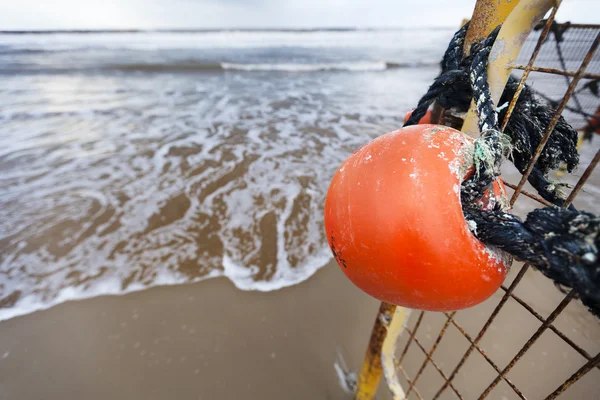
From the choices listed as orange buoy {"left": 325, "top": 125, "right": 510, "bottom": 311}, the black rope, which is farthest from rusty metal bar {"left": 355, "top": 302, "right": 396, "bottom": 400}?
the black rope

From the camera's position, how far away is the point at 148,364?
217 centimetres

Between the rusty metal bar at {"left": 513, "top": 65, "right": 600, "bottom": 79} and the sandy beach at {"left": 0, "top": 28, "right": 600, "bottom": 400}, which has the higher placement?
the rusty metal bar at {"left": 513, "top": 65, "right": 600, "bottom": 79}

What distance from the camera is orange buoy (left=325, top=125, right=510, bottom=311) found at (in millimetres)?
728

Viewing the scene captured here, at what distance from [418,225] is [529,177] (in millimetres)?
509

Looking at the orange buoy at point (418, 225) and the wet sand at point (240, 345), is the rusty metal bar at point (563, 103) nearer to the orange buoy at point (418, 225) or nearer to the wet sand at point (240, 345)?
the orange buoy at point (418, 225)

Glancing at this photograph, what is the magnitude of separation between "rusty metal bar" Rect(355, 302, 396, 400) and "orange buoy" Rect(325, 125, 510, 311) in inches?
23.8

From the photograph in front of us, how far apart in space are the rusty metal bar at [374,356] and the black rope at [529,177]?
0.77m

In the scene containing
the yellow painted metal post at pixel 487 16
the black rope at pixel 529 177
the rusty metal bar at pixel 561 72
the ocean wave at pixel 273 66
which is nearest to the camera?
the black rope at pixel 529 177

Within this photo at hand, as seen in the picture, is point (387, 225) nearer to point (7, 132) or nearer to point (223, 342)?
point (223, 342)

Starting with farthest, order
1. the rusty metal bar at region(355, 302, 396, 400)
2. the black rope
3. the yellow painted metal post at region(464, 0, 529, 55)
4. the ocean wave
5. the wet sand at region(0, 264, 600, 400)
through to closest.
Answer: the ocean wave → the wet sand at region(0, 264, 600, 400) → the rusty metal bar at region(355, 302, 396, 400) → the yellow painted metal post at region(464, 0, 529, 55) → the black rope

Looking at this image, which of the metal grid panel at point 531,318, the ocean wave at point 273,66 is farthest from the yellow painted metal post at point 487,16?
the ocean wave at point 273,66

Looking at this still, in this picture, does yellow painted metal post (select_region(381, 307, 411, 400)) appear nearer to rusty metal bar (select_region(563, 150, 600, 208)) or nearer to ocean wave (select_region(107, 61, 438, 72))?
rusty metal bar (select_region(563, 150, 600, 208))

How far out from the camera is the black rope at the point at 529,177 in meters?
0.61

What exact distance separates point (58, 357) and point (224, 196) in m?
2.34
